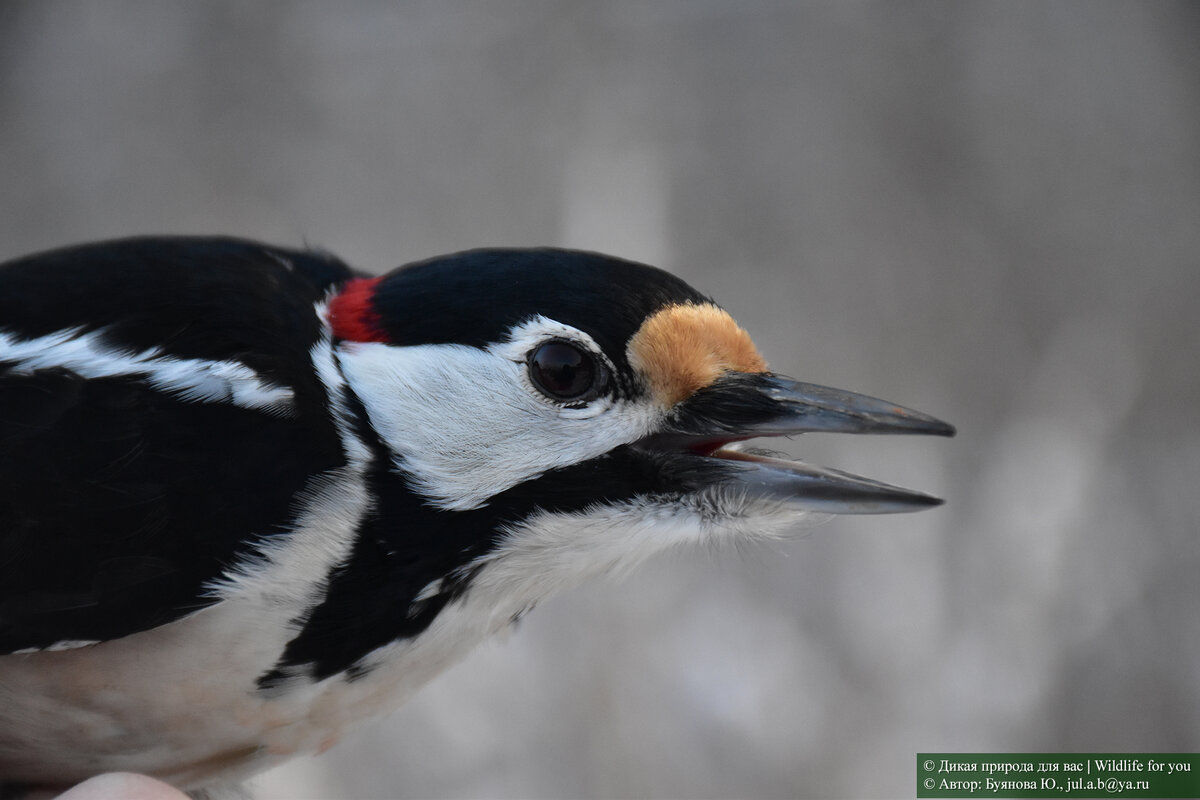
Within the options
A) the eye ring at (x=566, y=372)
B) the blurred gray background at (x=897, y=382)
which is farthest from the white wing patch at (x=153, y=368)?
the blurred gray background at (x=897, y=382)

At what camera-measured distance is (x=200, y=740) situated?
1.18 m

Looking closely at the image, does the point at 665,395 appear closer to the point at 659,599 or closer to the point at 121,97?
the point at 659,599

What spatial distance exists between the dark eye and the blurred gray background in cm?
247

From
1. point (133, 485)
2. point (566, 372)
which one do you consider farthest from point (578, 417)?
point (133, 485)

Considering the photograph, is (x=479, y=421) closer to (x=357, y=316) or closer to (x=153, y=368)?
(x=357, y=316)

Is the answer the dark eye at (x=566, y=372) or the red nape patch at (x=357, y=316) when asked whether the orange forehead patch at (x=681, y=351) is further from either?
the red nape patch at (x=357, y=316)

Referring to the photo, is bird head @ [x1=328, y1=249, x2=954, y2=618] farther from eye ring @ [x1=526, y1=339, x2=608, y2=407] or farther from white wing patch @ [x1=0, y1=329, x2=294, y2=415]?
white wing patch @ [x1=0, y1=329, x2=294, y2=415]

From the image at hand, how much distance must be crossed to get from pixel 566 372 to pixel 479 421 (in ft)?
0.39

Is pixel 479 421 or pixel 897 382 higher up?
pixel 479 421

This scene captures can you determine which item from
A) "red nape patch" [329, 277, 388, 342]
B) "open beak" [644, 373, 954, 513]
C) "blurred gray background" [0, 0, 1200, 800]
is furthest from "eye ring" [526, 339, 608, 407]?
"blurred gray background" [0, 0, 1200, 800]

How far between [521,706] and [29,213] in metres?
2.89

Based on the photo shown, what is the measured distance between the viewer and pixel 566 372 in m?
1.14

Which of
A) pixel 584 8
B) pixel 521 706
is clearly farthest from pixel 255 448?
pixel 584 8

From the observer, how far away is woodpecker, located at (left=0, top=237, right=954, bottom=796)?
1093 mm
